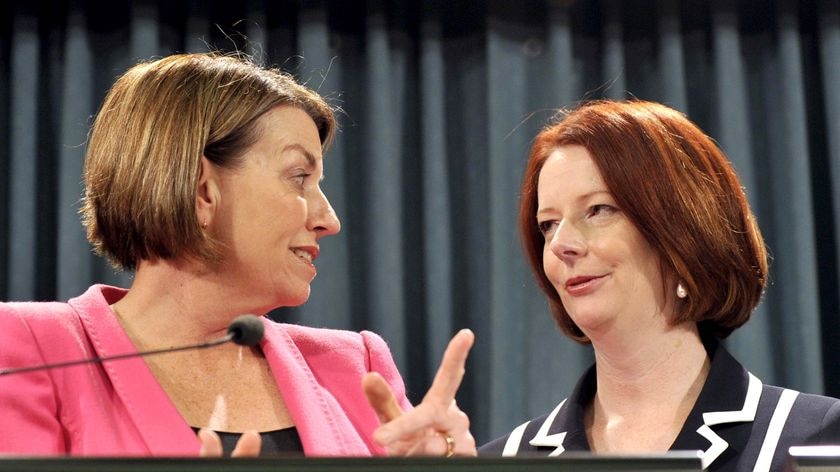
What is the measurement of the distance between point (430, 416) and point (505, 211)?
5.22 feet

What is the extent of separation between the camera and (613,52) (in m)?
3.41

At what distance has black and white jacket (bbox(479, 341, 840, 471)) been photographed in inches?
80.1

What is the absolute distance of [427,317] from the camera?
10.9 feet

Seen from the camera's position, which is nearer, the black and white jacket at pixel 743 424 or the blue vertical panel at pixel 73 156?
the black and white jacket at pixel 743 424

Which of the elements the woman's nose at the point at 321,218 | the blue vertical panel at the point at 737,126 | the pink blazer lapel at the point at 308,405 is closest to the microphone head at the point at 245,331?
the pink blazer lapel at the point at 308,405

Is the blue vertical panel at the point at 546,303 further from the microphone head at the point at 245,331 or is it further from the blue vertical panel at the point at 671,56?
the microphone head at the point at 245,331

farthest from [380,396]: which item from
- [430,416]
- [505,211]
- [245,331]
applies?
[505,211]

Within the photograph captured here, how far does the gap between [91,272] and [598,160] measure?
1.58 meters

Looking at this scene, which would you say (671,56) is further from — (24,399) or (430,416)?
(24,399)

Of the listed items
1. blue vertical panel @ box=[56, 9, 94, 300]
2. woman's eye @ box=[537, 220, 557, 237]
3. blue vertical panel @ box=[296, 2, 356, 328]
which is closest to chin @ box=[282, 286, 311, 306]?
woman's eye @ box=[537, 220, 557, 237]

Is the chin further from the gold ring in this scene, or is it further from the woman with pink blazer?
the gold ring

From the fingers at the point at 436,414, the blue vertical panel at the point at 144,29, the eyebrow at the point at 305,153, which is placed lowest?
the fingers at the point at 436,414

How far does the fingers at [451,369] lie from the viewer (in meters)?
1.74

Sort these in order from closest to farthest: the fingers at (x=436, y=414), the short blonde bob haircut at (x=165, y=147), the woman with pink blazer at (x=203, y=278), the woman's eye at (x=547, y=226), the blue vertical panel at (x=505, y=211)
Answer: the fingers at (x=436, y=414) < the woman with pink blazer at (x=203, y=278) < the short blonde bob haircut at (x=165, y=147) < the woman's eye at (x=547, y=226) < the blue vertical panel at (x=505, y=211)
